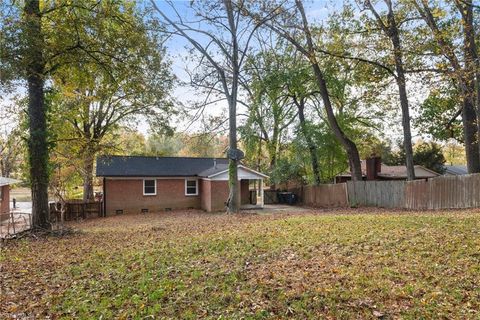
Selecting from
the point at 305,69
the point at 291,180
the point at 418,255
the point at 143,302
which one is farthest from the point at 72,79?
the point at 291,180

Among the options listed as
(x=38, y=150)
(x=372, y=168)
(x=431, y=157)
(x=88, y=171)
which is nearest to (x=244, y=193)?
(x=372, y=168)

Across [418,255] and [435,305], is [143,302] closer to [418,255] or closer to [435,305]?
[435,305]

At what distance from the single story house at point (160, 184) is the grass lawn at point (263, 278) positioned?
566 inches

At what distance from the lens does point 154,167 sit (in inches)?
955

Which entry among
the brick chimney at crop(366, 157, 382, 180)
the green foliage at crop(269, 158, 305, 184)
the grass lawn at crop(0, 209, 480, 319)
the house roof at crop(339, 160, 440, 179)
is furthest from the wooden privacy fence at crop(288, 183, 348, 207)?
the grass lawn at crop(0, 209, 480, 319)

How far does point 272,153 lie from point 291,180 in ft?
11.3

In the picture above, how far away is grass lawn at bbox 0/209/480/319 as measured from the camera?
4398 millimetres

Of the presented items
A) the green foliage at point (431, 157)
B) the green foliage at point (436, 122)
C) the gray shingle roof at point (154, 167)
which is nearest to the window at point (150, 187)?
the gray shingle roof at point (154, 167)

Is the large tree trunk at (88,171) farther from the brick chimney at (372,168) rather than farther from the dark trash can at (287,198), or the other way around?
the brick chimney at (372,168)

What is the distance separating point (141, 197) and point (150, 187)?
36.6 inches

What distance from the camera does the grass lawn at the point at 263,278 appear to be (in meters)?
4.40

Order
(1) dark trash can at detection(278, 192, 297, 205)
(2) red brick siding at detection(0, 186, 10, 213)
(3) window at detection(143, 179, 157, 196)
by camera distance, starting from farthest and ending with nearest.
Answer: (1) dark trash can at detection(278, 192, 297, 205), (3) window at detection(143, 179, 157, 196), (2) red brick siding at detection(0, 186, 10, 213)

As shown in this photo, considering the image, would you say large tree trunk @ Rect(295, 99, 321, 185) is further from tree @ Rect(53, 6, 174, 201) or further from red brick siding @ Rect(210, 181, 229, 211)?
tree @ Rect(53, 6, 174, 201)

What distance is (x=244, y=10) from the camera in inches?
666
